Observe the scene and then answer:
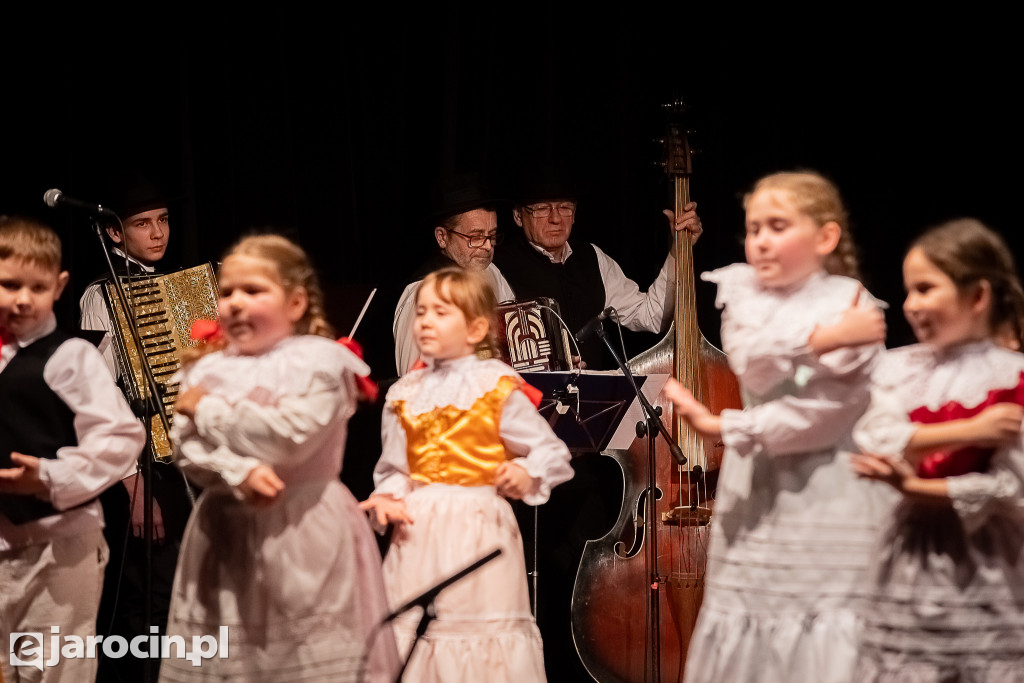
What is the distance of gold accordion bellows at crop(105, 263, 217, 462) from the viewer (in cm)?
510

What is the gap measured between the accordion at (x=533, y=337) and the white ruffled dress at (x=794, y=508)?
218 centimetres

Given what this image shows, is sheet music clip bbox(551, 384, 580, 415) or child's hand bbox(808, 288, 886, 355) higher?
child's hand bbox(808, 288, 886, 355)

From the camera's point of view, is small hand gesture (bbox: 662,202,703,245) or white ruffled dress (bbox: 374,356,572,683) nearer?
white ruffled dress (bbox: 374,356,572,683)

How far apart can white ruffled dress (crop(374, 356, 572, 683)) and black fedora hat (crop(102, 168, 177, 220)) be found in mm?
1929

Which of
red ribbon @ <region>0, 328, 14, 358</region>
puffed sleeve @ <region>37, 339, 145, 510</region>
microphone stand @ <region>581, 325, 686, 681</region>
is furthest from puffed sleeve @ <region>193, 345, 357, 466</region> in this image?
microphone stand @ <region>581, 325, 686, 681</region>

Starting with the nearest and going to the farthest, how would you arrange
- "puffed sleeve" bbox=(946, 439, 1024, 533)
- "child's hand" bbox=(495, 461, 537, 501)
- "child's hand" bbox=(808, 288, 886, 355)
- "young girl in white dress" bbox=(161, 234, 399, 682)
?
"puffed sleeve" bbox=(946, 439, 1024, 533), "child's hand" bbox=(808, 288, 886, 355), "young girl in white dress" bbox=(161, 234, 399, 682), "child's hand" bbox=(495, 461, 537, 501)

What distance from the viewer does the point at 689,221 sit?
5398 millimetres

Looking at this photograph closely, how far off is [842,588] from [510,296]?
2911 mm

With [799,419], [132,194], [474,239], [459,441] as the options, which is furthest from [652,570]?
[132,194]

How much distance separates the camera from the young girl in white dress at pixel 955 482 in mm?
3062

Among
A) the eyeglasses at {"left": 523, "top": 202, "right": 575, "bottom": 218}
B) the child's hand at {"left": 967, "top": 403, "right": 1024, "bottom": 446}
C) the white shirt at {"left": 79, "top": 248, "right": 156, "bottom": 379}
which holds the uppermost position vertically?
the eyeglasses at {"left": 523, "top": 202, "right": 575, "bottom": 218}

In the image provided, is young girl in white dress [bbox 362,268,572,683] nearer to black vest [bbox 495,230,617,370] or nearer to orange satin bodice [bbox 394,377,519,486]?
orange satin bodice [bbox 394,377,519,486]

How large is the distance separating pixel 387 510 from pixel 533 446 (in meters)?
0.48

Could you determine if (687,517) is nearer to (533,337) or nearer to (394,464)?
(533,337)
